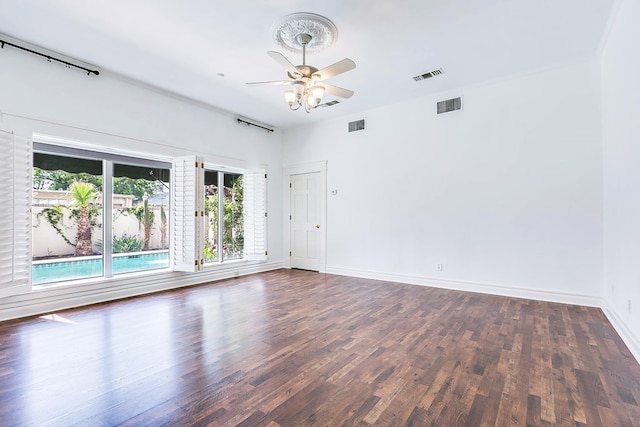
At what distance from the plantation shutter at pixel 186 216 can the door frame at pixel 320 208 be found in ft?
7.60

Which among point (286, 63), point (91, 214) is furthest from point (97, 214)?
point (286, 63)

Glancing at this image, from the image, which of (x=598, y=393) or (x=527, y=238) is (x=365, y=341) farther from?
(x=527, y=238)

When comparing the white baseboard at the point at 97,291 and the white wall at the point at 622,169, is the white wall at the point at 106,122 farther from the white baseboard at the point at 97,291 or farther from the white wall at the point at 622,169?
the white wall at the point at 622,169

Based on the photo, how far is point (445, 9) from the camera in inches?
119

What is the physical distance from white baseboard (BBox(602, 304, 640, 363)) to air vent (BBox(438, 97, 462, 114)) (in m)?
3.32

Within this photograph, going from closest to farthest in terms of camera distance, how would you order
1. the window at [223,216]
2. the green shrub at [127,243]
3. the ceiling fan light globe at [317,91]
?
the ceiling fan light globe at [317,91] < the green shrub at [127,243] < the window at [223,216]

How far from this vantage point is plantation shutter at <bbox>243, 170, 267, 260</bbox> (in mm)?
6512

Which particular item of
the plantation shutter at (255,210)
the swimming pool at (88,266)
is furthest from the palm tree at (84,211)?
the plantation shutter at (255,210)

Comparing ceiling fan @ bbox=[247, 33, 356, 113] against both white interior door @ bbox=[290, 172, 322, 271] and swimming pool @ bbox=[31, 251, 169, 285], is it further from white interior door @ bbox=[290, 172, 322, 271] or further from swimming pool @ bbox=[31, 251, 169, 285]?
swimming pool @ bbox=[31, 251, 169, 285]

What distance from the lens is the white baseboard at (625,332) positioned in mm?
2613

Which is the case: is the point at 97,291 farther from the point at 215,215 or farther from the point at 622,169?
the point at 622,169

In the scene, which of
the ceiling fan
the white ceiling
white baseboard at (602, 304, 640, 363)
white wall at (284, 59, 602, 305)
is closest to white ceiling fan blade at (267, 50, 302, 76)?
the ceiling fan

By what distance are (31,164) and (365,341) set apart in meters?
4.34

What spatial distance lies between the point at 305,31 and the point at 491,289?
4342 mm
